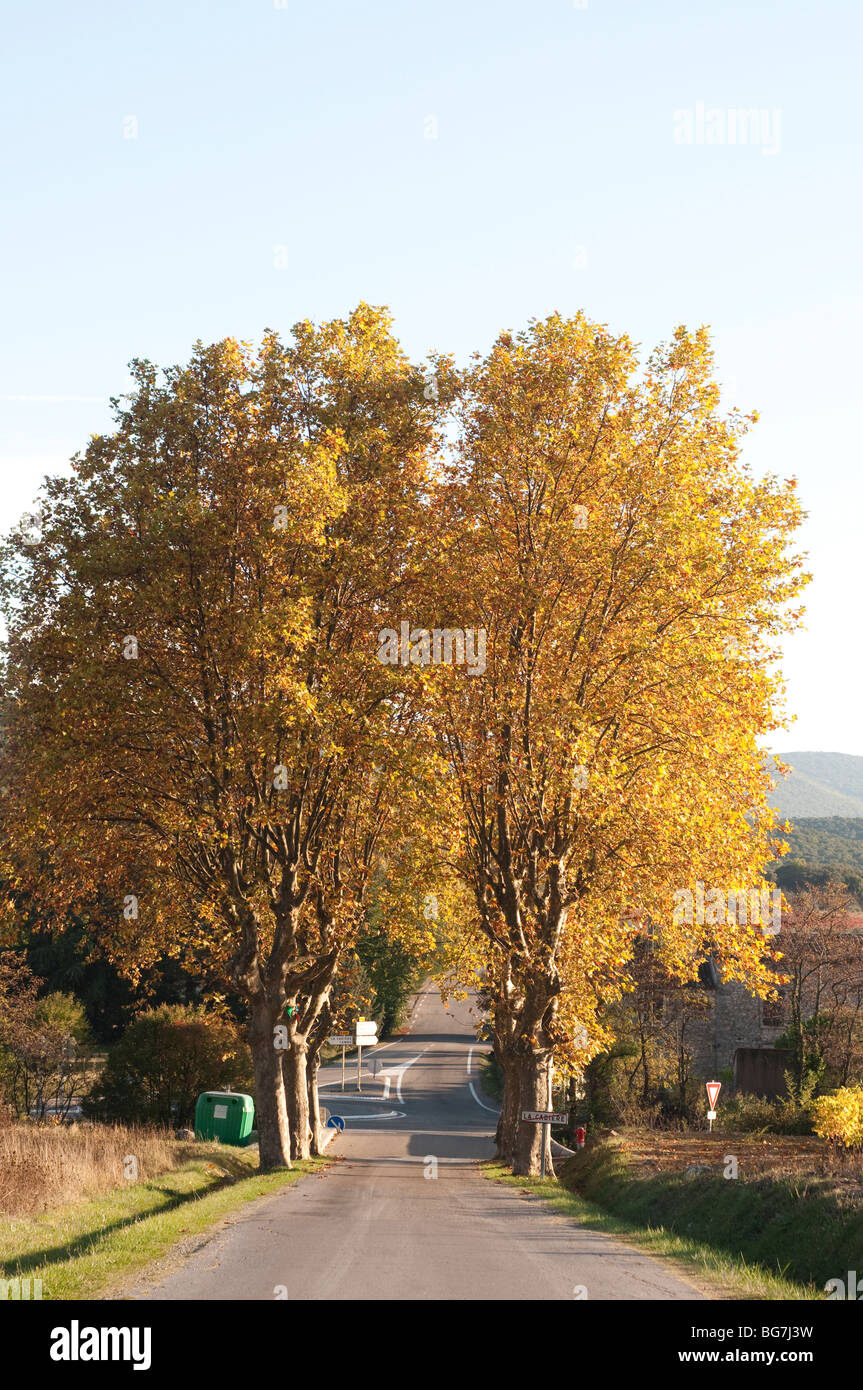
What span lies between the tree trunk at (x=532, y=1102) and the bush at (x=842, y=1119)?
18.7ft

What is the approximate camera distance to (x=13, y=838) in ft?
68.3

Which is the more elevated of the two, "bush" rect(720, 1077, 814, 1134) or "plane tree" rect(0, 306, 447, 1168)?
"plane tree" rect(0, 306, 447, 1168)

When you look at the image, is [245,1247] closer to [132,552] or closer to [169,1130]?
[132,552]

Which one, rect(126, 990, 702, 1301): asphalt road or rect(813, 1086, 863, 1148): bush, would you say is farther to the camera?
rect(813, 1086, 863, 1148): bush

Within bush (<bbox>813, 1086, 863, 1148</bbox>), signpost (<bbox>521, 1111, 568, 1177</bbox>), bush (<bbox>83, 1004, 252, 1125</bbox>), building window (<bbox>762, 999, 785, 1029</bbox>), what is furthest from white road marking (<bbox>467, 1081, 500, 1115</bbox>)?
bush (<bbox>813, 1086, 863, 1148</bbox>)

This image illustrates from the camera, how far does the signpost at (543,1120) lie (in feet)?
73.6

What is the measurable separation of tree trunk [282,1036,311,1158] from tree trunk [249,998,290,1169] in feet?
7.93

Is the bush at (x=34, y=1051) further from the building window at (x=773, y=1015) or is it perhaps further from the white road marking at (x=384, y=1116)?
the building window at (x=773, y=1015)

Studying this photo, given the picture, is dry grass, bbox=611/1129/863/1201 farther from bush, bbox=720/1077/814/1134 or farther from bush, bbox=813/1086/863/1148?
bush, bbox=720/1077/814/1134

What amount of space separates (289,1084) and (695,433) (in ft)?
57.6

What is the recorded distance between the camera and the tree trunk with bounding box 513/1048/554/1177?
24469 mm

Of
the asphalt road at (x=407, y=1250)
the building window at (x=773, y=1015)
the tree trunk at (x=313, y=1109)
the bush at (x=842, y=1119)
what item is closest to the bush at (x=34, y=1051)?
the tree trunk at (x=313, y=1109)

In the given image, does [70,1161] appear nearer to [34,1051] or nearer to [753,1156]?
[753,1156]

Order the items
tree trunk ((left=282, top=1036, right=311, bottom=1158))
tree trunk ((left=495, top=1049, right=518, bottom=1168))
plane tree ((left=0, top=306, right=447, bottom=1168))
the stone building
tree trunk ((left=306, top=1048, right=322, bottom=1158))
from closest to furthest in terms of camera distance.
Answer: plane tree ((left=0, top=306, right=447, bottom=1168))
tree trunk ((left=282, top=1036, right=311, bottom=1158))
tree trunk ((left=495, top=1049, right=518, bottom=1168))
tree trunk ((left=306, top=1048, right=322, bottom=1158))
the stone building
